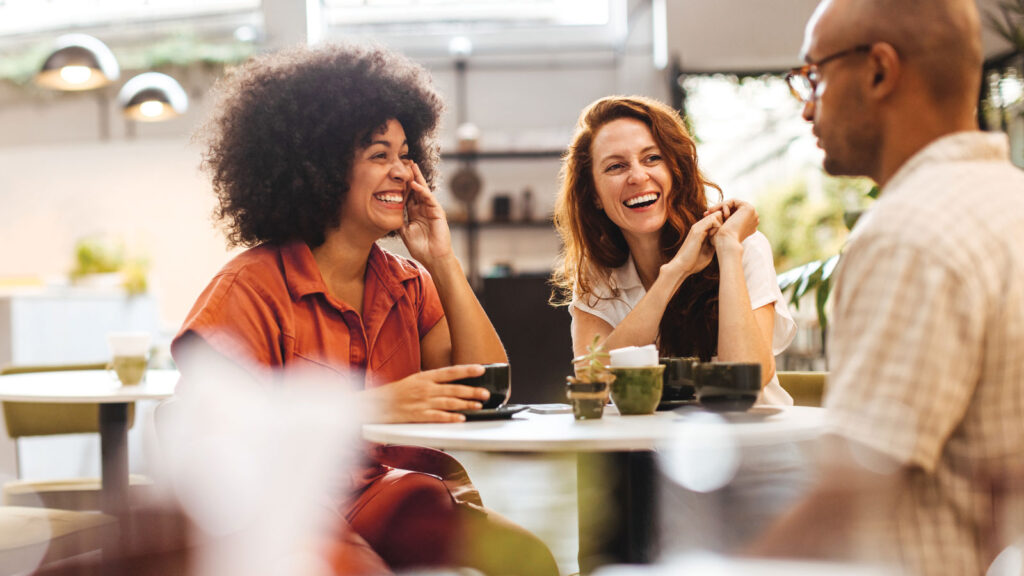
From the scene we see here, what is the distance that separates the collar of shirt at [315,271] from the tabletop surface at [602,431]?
16.0 inches

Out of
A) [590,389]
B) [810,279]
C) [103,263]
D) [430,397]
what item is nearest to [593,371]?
[590,389]

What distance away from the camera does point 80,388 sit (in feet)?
8.21

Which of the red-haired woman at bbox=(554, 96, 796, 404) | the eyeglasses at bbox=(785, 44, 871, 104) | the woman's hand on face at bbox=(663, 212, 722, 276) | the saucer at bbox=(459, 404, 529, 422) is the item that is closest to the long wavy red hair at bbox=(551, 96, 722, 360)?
the red-haired woman at bbox=(554, 96, 796, 404)

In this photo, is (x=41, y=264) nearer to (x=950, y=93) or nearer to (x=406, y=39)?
(x=406, y=39)

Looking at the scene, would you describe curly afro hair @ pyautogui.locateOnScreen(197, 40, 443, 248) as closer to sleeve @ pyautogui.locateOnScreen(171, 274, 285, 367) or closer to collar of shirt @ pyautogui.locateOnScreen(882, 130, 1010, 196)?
sleeve @ pyautogui.locateOnScreen(171, 274, 285, 367)

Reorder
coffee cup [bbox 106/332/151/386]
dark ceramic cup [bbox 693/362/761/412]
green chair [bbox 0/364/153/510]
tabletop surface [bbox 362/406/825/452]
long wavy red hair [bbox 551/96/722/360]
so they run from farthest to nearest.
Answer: green chair [bbox 0/364/153/510]
coffee cup [bbox 106/332/151/386]
long wavy red hair [bbox 551/96/722/360]
dark ceramic cup [bbox 693/362/761/412]
tabletop surface [bbox 362/406/825/452]

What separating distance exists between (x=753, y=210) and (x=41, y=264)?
27.4 feet

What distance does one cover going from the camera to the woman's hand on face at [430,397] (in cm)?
145

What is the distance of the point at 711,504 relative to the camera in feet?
6.05

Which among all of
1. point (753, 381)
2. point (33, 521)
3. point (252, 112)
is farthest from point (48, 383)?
point (753, 381)

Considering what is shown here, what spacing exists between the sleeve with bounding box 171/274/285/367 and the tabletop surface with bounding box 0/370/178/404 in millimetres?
826

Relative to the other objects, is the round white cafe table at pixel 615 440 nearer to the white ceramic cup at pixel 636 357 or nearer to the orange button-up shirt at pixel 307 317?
the white ceramic cup at pixel 636 357

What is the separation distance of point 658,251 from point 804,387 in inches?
21.3

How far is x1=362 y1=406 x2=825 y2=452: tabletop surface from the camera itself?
1169 mm
